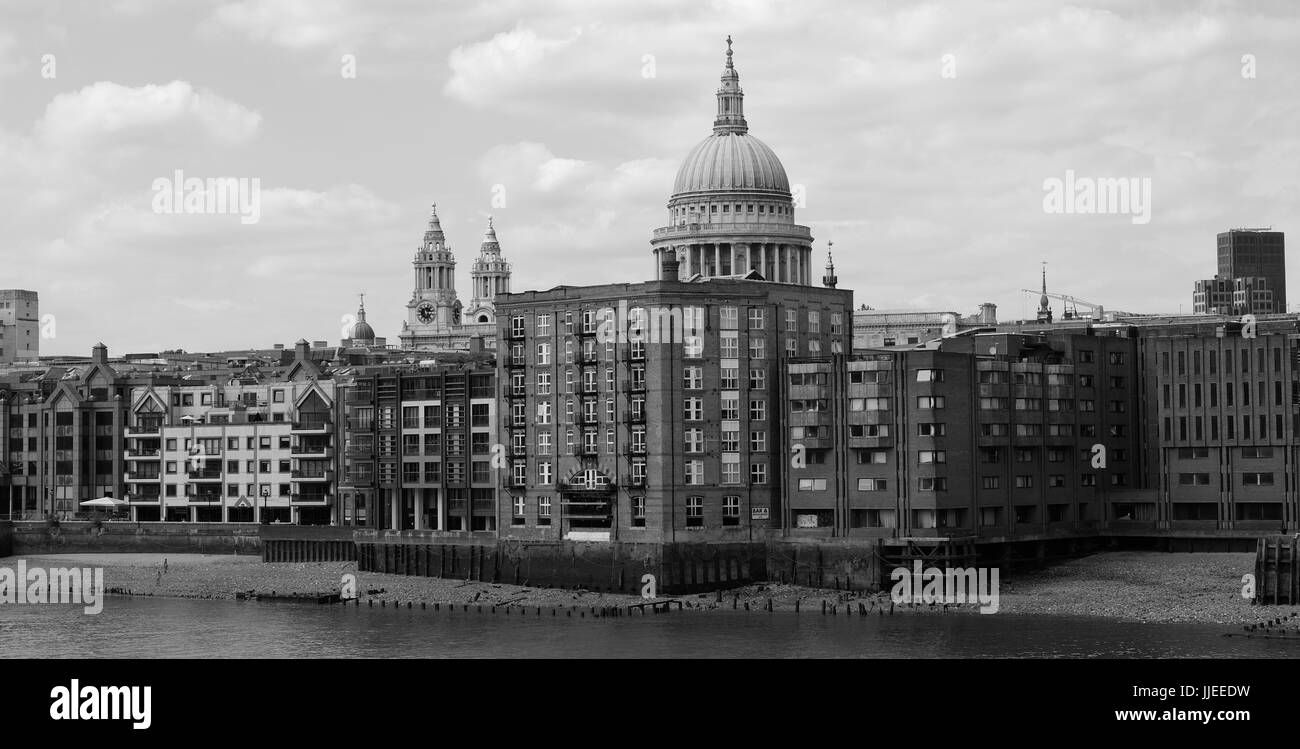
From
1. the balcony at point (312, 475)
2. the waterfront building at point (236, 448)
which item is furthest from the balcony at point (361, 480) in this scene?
the waterfront building at point (236, 448)

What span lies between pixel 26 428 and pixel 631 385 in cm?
7995

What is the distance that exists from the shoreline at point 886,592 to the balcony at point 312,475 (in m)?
19.1

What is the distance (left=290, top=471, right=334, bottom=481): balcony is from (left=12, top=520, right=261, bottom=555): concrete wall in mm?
5831

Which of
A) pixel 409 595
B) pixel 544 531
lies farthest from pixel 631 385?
pixel 409 595

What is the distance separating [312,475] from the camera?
Answer: 506ft

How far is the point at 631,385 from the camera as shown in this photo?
115750mm

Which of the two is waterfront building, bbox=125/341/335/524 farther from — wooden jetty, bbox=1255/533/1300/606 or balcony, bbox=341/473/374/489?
wooden jetty, bbox=1255/533/1300/606
